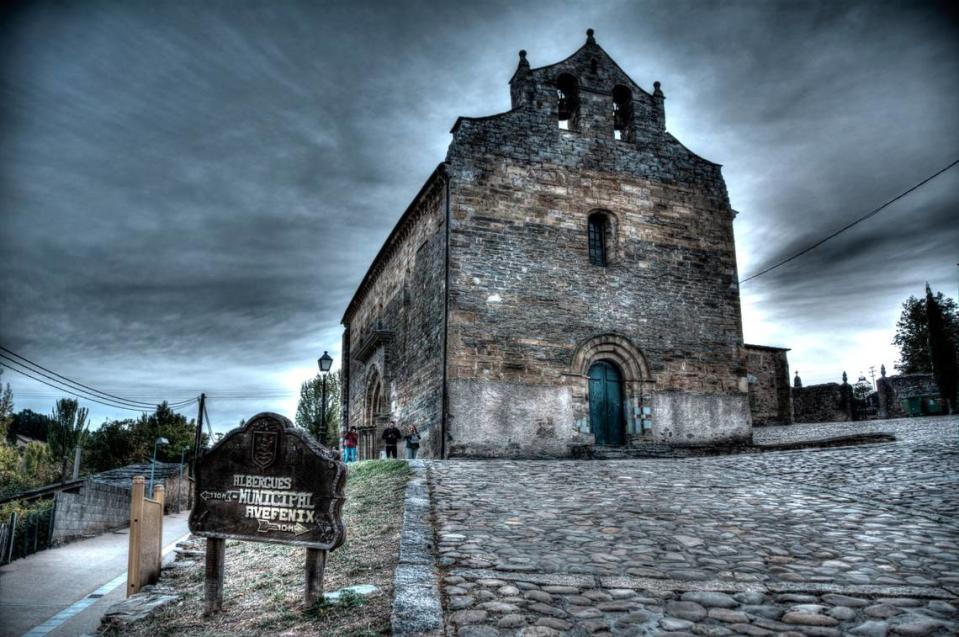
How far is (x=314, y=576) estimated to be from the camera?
4.88 m

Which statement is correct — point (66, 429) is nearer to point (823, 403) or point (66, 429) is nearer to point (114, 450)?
point (114, 450)

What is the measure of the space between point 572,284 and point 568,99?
5.87 meters

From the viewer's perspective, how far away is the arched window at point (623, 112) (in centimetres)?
1872

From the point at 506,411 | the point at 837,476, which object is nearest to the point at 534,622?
the point at 837,476

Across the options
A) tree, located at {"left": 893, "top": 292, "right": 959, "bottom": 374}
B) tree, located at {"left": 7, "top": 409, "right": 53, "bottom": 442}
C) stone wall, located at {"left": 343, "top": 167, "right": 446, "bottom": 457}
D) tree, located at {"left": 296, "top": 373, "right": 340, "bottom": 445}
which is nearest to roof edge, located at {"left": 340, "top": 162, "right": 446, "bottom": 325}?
stone wall, located at {"left": 343, "top": 167, "right": 446, "bottom": 457}

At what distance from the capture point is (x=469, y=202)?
16.3m

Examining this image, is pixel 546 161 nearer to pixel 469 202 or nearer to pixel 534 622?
pixel 469 202

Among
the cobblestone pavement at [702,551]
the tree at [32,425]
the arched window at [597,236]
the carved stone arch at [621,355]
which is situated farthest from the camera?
the tree at [32,425]

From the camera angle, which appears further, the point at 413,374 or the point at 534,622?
the point at 413,374

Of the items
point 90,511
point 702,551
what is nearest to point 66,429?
point 90,511

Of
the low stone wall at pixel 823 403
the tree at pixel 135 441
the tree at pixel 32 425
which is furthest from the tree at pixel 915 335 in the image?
the tree at pixel 32 425

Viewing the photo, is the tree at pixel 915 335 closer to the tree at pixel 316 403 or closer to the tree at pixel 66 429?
the tree at pixel 316 403

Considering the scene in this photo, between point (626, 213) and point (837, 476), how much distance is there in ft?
31.7

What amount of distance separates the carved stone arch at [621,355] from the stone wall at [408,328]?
409 cm
